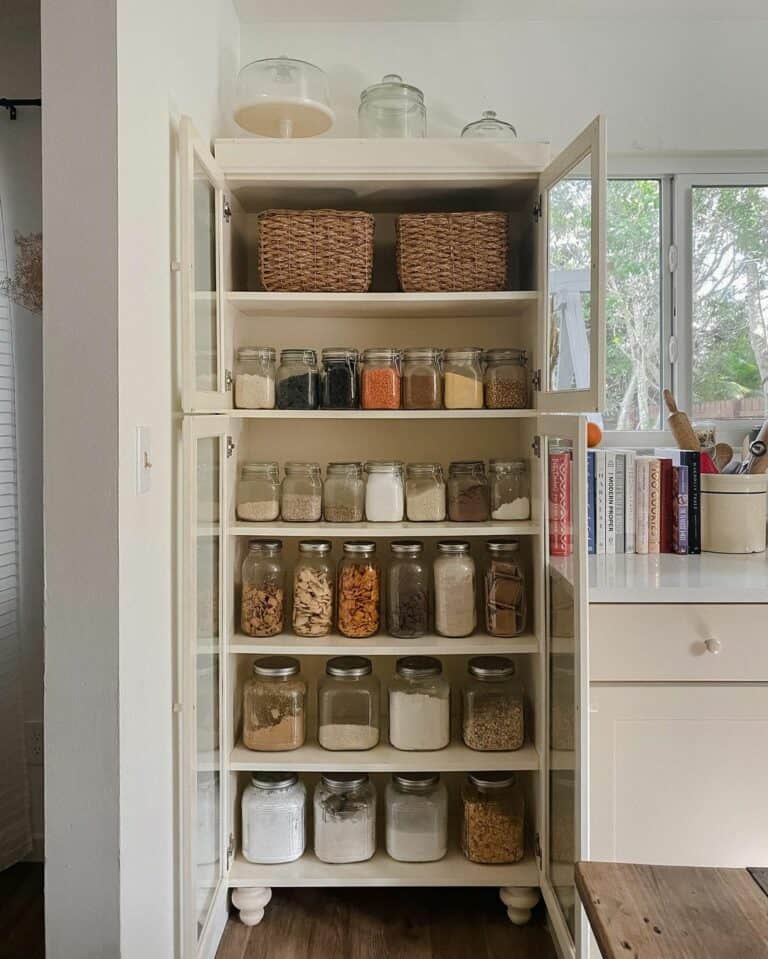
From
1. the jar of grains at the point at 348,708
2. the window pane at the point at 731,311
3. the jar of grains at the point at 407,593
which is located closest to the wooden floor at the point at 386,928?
the jar of grains at the point at 348,708

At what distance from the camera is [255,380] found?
84.7 inches

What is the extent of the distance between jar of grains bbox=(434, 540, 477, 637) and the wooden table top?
1001mm

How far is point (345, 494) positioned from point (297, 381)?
307mm

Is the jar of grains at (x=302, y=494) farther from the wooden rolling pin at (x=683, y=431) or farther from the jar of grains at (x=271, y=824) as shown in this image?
the wooden rolling pin at (x=683, y=431)

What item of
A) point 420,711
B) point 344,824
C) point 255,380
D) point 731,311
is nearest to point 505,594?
point 420,711

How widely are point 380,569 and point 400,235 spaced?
2.83ft

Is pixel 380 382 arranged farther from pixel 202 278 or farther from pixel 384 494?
pixel 202 278

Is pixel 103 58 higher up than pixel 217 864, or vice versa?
pixel 103 58

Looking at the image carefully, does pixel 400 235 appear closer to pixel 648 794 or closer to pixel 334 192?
pixel 334 192

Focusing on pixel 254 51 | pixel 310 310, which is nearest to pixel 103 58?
pixel 310 310

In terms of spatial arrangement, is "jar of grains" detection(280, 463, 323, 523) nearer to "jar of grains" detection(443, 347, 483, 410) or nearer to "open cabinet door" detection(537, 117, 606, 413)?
"jar of grains" detection(443, 347, 483, 410)

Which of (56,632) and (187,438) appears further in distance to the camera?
(187,438)

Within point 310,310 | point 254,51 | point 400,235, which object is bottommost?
point 310,310

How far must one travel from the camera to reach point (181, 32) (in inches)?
69.8
